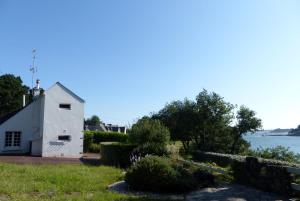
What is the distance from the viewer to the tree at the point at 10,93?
5600 cm

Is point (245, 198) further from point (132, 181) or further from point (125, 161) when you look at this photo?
point (125, 161)

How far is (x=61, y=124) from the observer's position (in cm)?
3022

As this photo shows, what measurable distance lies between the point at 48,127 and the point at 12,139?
11.8 ft

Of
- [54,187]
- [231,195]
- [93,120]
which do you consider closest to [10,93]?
[93,120]

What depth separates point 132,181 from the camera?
1192cm

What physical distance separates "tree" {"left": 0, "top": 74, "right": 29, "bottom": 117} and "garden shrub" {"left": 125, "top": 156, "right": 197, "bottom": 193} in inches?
1943

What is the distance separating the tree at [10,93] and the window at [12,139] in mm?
27724

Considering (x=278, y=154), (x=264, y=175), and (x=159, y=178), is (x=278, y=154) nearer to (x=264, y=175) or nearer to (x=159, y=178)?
(x=264, y=175)

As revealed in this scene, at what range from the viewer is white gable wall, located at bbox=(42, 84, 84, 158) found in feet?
97.1

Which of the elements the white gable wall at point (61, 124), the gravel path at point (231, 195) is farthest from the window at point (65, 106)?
the gravel path at point (231, 195)

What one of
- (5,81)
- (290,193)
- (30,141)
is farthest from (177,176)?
(5,81)

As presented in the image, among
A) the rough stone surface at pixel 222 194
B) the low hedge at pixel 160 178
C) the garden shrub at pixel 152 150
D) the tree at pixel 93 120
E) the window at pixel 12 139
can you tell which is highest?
the tree at pixel 93 120

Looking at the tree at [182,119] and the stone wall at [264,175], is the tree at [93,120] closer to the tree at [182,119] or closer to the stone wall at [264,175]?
the tree at [182,119]

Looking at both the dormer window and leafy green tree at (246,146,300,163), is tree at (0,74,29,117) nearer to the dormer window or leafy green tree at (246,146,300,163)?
the dormer window
